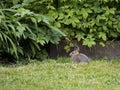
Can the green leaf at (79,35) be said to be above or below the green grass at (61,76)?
above

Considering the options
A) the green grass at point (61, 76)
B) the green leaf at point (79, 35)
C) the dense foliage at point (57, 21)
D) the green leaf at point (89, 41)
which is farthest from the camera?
the green leaf at point (79, 35)

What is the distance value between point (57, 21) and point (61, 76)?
187 centimetres

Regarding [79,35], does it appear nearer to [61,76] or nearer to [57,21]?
[57,21]

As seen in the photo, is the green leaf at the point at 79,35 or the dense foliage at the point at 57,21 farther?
the green leaf at the point at 79,35

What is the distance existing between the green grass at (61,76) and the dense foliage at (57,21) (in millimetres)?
504

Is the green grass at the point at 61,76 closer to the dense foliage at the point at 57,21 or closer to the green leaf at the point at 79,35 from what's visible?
the dense foliage at the point at 57,21

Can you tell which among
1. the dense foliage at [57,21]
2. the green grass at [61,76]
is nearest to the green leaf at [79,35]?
the dense foliage at [57,21]

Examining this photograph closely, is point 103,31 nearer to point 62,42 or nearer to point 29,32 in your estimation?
point 62,42

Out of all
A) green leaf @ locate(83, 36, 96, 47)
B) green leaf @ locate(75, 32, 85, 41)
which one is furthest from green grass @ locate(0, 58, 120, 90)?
green leaf @ locate(75, 32, 85, 41)

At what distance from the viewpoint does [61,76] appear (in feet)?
19.0

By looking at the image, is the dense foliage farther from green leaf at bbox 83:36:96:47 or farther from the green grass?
the green grass

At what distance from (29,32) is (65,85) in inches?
81.6

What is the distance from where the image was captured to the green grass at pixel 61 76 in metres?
5.26

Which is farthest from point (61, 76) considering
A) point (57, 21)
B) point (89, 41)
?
point (57, 21)
